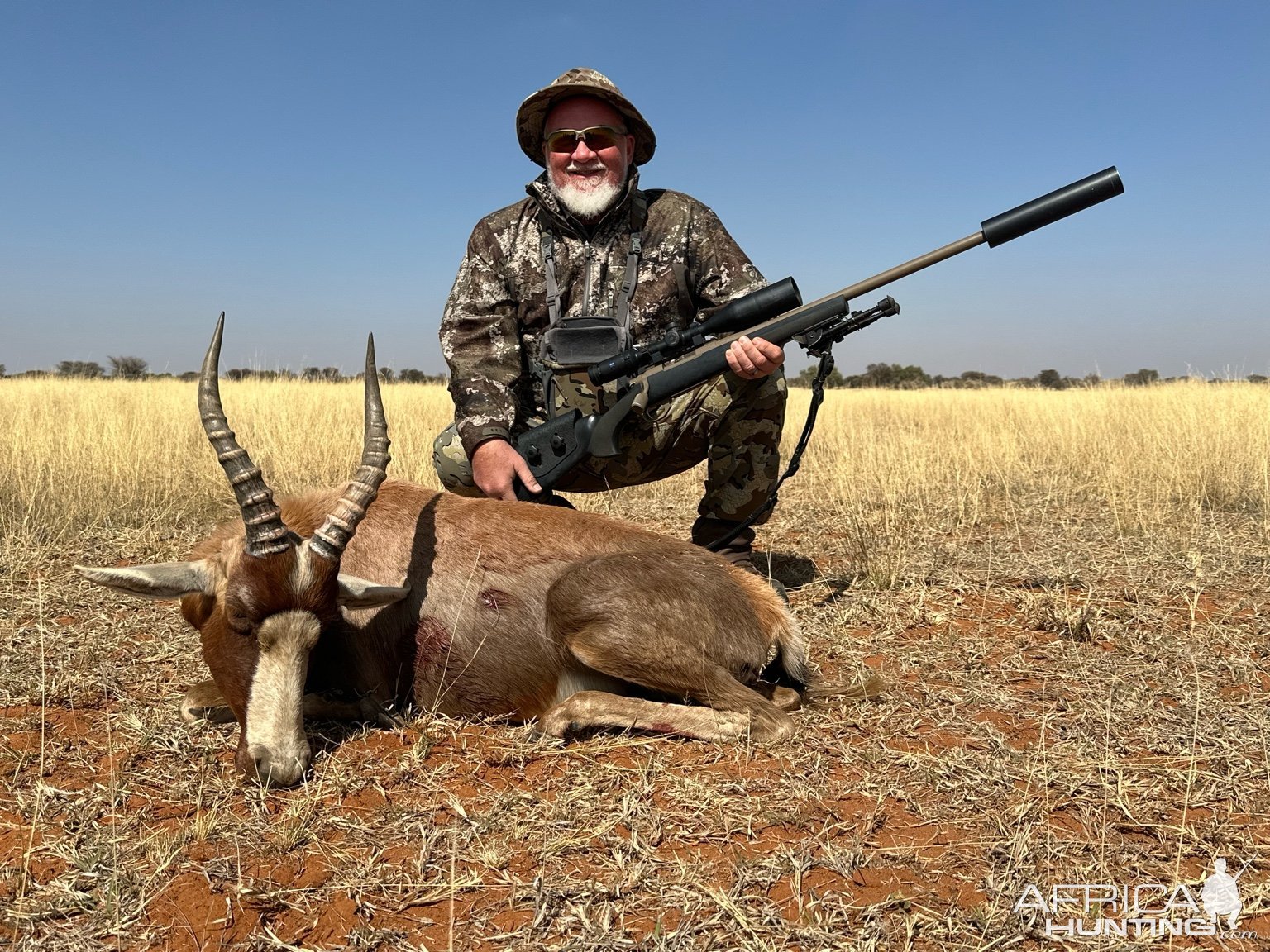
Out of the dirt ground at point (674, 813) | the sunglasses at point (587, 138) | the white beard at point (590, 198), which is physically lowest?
the dirt ground at point (674, 813)

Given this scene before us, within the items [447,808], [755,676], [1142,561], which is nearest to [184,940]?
[447,808]

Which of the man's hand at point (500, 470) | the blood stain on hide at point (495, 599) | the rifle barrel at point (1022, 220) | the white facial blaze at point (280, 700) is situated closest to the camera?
the white facial blaze at point (280, 700)

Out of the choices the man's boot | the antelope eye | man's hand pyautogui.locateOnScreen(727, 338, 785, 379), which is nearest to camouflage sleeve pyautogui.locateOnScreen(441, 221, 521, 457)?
man's hand pyautogui.locateOnScreen(727, 338, 785, 379)

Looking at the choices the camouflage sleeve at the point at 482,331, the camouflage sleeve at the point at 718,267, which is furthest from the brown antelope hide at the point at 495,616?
the camouflage sleeve at the point at 718,267

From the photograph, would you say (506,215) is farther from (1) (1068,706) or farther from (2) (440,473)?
(1) (1068,706)

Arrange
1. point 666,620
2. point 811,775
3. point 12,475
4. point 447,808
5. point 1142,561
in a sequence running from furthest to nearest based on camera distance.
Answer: point 12,475 → point 1142,561 → point 666,620 → point 811,775 → point 447,808

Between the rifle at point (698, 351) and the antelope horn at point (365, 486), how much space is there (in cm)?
161

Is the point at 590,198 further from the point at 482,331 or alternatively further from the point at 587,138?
the point at 482,331

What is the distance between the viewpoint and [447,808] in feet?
9.16

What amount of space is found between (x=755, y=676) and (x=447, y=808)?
1.35 metres

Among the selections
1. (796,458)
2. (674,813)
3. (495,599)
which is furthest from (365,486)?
(796,458)

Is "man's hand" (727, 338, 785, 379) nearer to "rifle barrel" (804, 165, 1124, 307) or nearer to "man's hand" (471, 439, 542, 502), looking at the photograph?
"rifle barrel" (804, 165, 1124, 307)

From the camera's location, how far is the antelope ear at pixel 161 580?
9.73ft

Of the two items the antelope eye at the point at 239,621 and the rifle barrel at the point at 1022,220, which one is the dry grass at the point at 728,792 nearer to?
the antelope eye at the point at 239,621
